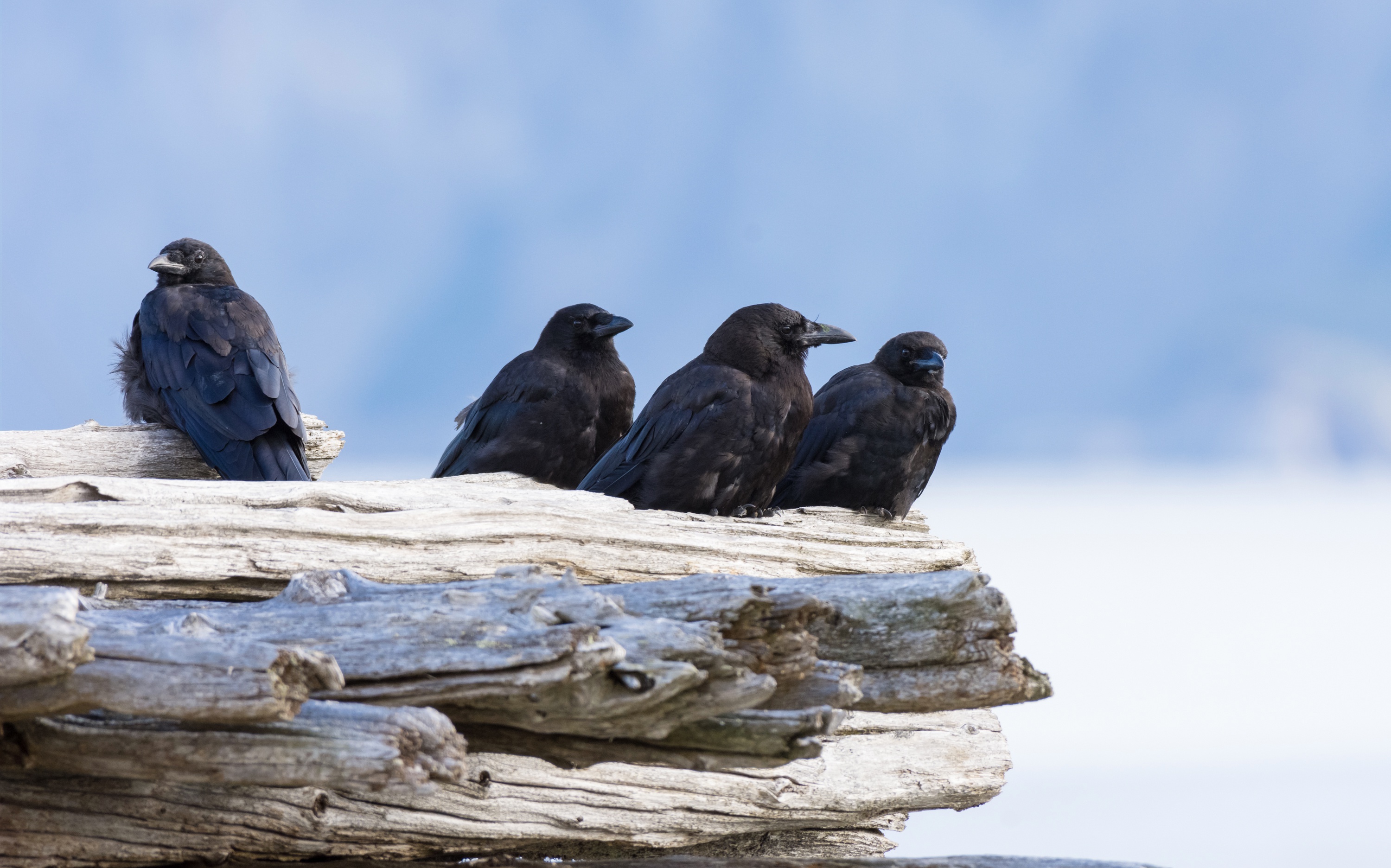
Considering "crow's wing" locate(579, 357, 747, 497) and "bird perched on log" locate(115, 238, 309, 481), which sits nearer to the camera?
"bird perched on log" locate(115, 238, 309, 481)

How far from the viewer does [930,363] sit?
7328mm

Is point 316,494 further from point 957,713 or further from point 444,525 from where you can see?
point 957,713

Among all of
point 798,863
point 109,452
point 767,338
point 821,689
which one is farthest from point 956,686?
point 109,452

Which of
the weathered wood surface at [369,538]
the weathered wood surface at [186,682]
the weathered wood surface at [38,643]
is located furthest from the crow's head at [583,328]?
the weathered wood surface at [38,643]

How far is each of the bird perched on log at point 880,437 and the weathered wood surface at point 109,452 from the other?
293 cm

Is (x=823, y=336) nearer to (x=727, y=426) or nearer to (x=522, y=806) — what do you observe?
(x=727, y=426)

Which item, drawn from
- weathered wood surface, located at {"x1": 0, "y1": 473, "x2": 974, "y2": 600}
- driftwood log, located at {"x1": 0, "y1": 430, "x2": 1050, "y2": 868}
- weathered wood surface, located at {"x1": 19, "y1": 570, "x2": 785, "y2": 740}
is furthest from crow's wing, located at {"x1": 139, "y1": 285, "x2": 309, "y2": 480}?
weathered wood surface, located at {"x1": 19, "y1": 570, "x2": 785, "y2": 740}

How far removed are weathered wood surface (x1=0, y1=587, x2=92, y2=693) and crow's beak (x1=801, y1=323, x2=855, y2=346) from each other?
15.9ft

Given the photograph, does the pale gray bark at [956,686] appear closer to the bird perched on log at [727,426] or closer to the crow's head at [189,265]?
the bird perched on log at [727,426]

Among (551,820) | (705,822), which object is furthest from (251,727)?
(705,822)

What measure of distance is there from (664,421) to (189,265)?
3.11 meters

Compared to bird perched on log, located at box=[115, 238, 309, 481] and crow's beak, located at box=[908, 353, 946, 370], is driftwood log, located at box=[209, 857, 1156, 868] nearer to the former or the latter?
bird perched on log, located at box=[115, 238, 309, 481]

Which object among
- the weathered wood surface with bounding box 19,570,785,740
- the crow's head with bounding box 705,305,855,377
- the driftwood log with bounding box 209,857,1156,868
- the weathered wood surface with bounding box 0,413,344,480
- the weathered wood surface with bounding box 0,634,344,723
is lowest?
the driftwood log with bounding box 209,857,1156,868

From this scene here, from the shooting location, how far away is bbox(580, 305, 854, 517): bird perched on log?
6402 mm
